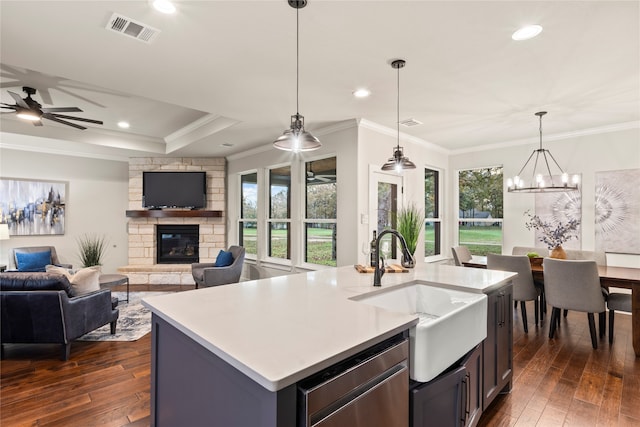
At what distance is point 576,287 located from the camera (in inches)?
130

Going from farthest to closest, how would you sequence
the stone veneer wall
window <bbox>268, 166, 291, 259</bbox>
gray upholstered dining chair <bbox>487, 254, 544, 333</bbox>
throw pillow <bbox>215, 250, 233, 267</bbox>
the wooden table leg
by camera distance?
the stone veneer wall
window <bbox>268, 166, 291, 259</bbox>
throw pillow <bbox>215, 250, 233, 267</bbox>
gray upholstered dining chair <bbox>487, 254, 544, 333</bbox>
the wooden table leg

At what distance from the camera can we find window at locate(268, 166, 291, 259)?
5.64m

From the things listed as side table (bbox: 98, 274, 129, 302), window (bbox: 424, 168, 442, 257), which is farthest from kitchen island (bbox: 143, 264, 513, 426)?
window (bbox: 424, 168, 442, 257)

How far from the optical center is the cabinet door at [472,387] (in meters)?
1.70

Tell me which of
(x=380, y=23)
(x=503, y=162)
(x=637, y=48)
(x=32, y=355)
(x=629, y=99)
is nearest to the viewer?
(x=380, y=23)

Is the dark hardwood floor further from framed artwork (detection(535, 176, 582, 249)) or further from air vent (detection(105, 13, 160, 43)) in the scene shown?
air vent (detection(105, 13, 160, 43))

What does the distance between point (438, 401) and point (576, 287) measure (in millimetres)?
2711

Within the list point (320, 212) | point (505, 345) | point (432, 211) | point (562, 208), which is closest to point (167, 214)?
point (320, 212)

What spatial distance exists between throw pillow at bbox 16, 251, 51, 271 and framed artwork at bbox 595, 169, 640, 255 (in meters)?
8.53

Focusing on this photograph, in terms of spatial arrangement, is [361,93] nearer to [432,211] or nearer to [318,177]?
[318,177]

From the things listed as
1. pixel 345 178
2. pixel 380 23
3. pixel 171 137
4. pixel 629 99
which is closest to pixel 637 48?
pixel 629 99

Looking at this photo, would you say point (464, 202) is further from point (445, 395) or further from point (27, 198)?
point (27, 198)

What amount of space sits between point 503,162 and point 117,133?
6.60 meters

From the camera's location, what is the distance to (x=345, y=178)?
443 centimetres
